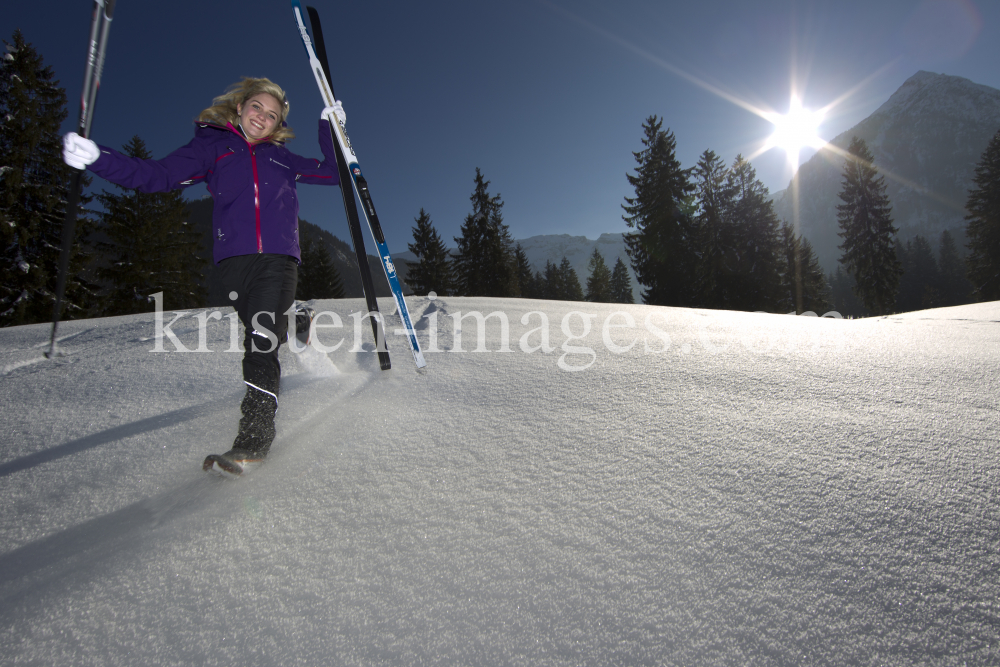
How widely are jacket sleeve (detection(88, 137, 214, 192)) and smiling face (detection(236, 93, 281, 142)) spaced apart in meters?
0.24

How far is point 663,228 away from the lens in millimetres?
22797

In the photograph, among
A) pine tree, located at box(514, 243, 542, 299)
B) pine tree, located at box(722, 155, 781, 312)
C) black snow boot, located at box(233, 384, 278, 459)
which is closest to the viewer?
black snow boot, located at box(233, 384, 278, 459)

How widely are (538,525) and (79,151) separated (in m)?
2.47

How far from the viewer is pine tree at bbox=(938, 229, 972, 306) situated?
49188mm

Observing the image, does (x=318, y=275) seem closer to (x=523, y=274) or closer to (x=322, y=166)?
(x=523, y=274)

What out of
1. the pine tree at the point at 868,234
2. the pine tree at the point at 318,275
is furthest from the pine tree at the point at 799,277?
the pine tree at the point at 318,275

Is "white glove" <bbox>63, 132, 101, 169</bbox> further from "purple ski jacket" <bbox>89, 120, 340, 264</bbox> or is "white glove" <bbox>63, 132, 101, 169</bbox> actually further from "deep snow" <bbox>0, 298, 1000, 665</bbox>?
"deep snow" <bbox>0, 298, 1000, 665</bbox>

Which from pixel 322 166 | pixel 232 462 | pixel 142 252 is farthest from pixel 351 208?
pixel 142 252

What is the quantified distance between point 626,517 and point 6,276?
68.3 ft

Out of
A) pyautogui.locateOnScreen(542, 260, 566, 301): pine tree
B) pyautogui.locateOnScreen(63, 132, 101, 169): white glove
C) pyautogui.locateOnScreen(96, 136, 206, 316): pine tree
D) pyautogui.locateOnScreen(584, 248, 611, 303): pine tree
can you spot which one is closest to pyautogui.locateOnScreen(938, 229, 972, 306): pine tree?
pyautogui.locateOnScreen(584, 248, 611, 303): pine tree

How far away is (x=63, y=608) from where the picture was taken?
2.88 feet

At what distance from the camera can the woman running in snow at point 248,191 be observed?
1771mm

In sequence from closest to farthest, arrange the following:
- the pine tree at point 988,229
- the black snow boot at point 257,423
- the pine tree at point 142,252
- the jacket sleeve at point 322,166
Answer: the black snow boot at point 257,423 < the jacket sleeve at point 322,166 < the pine tree at point 142,252 < the pine tree at point 988,229

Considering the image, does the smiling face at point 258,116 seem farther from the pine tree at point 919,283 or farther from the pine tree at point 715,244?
the pine tree at point 919,283
